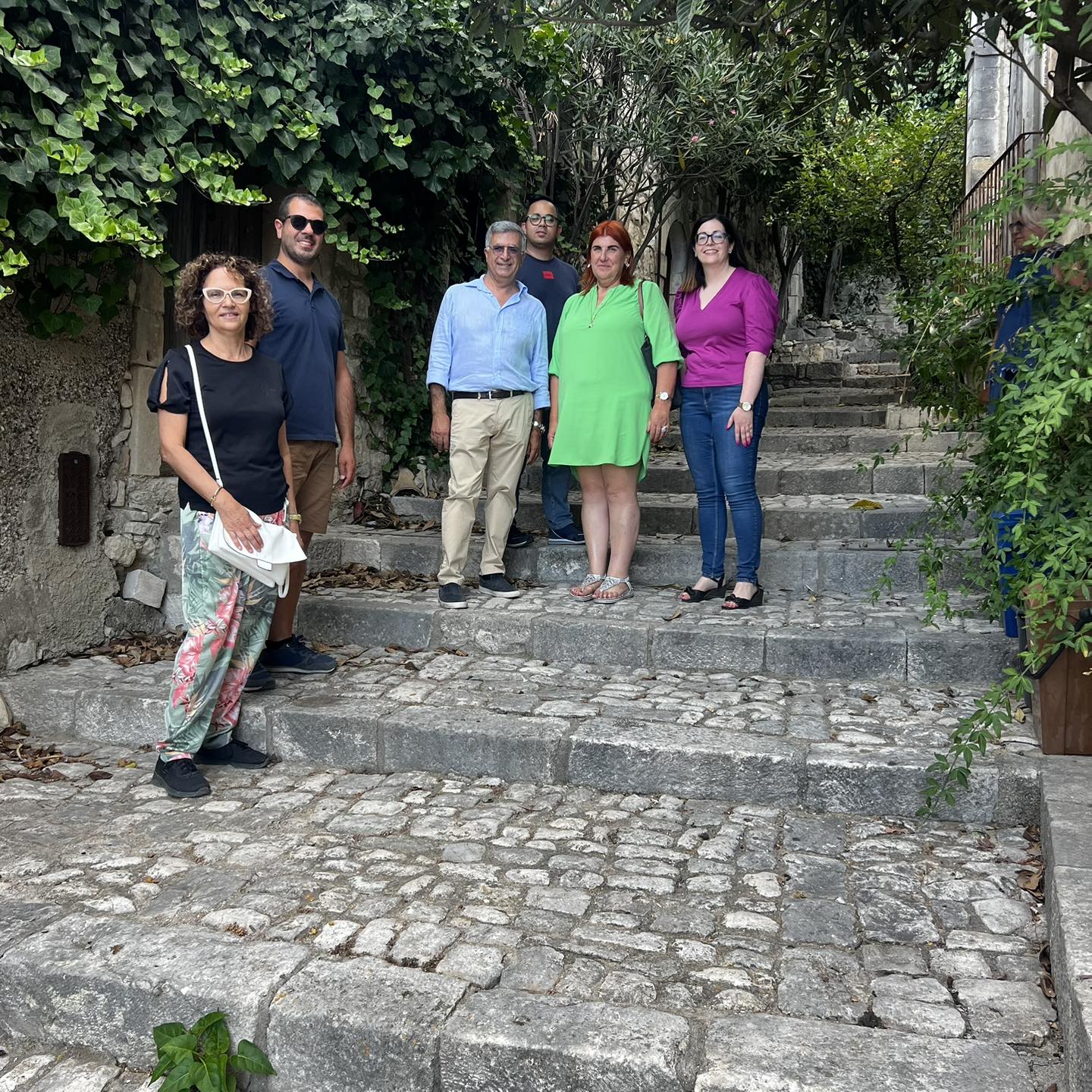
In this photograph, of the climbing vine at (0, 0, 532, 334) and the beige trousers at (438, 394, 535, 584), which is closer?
the climbing vine at (0, 0, 532, 334)

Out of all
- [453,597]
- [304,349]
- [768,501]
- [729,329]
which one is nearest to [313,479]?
[304,349]

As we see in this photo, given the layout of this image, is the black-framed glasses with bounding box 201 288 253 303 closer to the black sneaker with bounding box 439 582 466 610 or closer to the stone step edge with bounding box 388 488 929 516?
the black sneaker with bounding box 439 582 466 610

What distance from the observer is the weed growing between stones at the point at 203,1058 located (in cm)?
239

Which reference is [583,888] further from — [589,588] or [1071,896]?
[589,588]

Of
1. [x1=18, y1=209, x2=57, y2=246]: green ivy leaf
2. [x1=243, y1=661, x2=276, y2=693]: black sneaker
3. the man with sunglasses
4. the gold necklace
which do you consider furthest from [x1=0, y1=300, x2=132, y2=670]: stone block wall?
the gold necklace

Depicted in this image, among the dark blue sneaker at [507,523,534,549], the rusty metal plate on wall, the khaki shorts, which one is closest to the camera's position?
the khaki shorts

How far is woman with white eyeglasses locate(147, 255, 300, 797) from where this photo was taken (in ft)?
12.4

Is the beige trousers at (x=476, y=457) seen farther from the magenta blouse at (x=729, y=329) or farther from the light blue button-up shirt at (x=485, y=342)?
the magenta blouse at (x=729, y=329)

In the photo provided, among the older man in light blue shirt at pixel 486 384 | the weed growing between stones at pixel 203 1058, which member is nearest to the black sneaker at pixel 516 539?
the older man in light blue shirt at pixel 486 384

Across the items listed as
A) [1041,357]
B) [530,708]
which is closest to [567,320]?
[530,708]

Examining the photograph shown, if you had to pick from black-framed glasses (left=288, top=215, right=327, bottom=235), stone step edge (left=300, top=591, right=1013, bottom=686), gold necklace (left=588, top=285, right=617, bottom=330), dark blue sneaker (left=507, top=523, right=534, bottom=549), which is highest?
black-framed glasses (left=288, top=215, right=327, bottom=235)

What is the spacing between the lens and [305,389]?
4801 millimetres

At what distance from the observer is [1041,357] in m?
2.85

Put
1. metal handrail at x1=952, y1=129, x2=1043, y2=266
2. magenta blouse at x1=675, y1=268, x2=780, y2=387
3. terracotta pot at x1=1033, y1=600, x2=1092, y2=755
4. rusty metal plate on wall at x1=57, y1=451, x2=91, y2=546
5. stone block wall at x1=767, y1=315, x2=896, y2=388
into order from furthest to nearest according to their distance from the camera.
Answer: stone block wall at x1=767, y1=315, x2=896, y2=388
metal handrail at x1=952, y1=129, x2=1043, y2=266
magenta blouse at x1=675, y1=268, x2=780, y2=387
rusty metal plate on wall at x1=57, y1=451, x2=91, y2=546
terracotta pot at x1=1033, y1=600, x2=1092, y2=755
